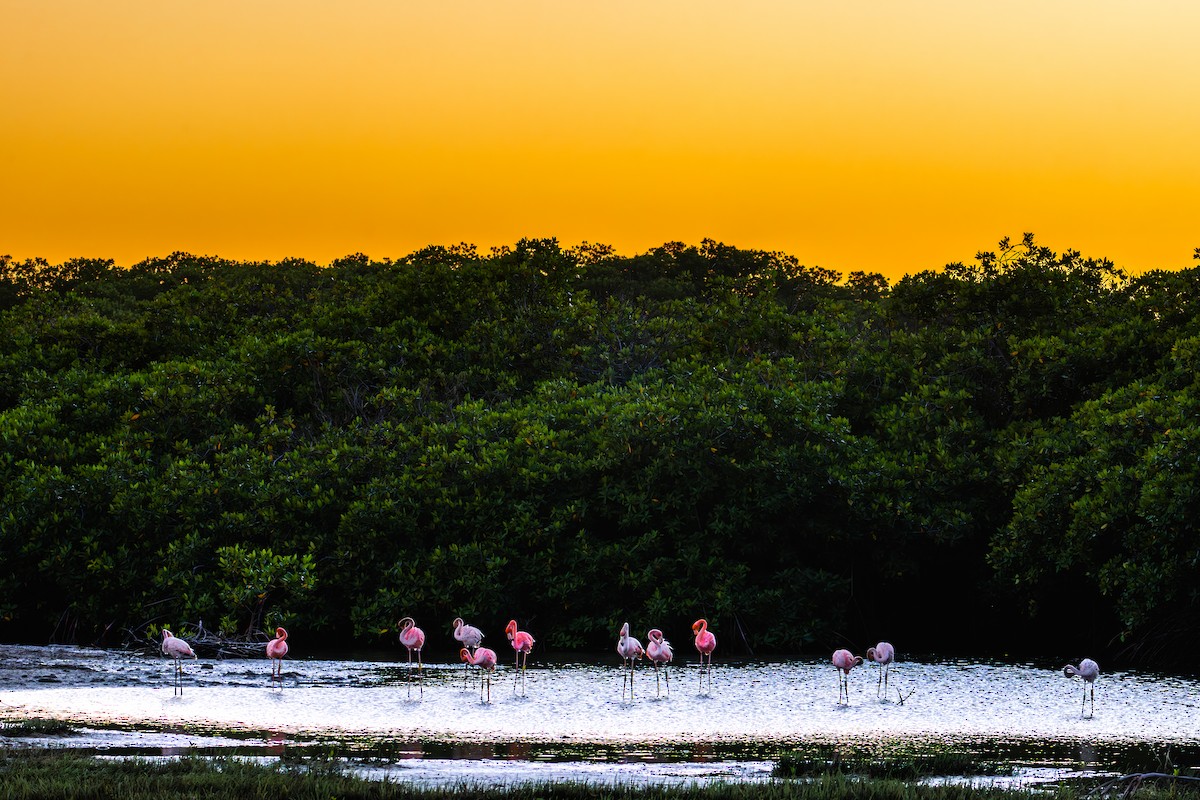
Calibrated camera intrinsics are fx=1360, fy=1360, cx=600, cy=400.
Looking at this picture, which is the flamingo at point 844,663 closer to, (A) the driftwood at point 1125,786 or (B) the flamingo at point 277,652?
(A) the driftwood at point 1125,786

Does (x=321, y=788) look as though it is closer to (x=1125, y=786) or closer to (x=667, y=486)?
(x=1125, y=786)

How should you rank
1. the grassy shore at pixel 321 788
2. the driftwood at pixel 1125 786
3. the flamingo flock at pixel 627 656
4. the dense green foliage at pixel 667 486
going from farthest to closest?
the dense green foliage at pixel 667 486 < the flamingo flock at pixel 627 656 < the grassy shore at pixel 321 788 < the driftwood at pixel 1125 786

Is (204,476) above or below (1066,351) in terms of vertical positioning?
below

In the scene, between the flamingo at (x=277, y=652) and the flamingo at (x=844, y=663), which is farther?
the flamingo at (x=277, y=652)

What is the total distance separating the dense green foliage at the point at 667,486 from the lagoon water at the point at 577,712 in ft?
5.51

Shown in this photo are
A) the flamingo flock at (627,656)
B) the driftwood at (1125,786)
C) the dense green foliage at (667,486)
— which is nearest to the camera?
the driftwood at (1125,786)

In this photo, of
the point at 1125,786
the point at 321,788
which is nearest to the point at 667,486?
the point at 1125,786

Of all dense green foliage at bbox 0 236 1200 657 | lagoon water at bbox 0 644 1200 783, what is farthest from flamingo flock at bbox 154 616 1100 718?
dense green foliage at bbox 0 236 1200 657

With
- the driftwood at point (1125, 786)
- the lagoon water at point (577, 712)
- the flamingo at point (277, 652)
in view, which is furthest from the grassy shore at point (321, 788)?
the flamingo at point (277, 652)

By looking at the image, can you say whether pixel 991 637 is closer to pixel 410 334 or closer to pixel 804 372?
pixel 804 372

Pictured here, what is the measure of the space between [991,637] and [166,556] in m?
11.8

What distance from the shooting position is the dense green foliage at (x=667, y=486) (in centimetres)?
1722

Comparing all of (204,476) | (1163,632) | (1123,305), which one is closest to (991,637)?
(1163,632)

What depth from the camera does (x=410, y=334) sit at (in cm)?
2272
